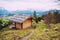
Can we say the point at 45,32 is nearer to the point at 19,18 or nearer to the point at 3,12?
the point at 19,18

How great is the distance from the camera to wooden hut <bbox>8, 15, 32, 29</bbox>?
2.08 meters

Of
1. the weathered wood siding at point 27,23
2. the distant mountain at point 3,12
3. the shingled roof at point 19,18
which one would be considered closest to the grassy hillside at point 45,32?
the weathered wood siding at point 27,23

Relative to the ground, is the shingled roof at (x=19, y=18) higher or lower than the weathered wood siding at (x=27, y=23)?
higher

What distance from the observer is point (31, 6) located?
220 centimetres

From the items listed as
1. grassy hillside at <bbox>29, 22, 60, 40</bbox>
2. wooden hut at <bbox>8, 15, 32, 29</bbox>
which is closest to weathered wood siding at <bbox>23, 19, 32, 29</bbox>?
wooden hut at <bbox>8, 15, 32, 29</bbox>

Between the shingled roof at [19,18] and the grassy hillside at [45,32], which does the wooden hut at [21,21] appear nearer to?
the shingled roof at [19,18]

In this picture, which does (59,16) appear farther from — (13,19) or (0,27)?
(0,27)

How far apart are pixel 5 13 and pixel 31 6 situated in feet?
1.64

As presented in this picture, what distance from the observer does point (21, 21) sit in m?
2.07

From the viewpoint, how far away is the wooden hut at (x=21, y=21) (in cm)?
208

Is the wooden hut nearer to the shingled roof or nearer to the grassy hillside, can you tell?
the shingled roof

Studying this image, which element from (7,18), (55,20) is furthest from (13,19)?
(55,20)

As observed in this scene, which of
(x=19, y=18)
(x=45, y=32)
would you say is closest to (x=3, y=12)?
(x=19, y=18)

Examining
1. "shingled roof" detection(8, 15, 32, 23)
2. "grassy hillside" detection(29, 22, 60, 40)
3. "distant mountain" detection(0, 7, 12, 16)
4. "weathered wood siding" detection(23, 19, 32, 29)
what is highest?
"distant mountain" detection(0, 7, 12, 16)
